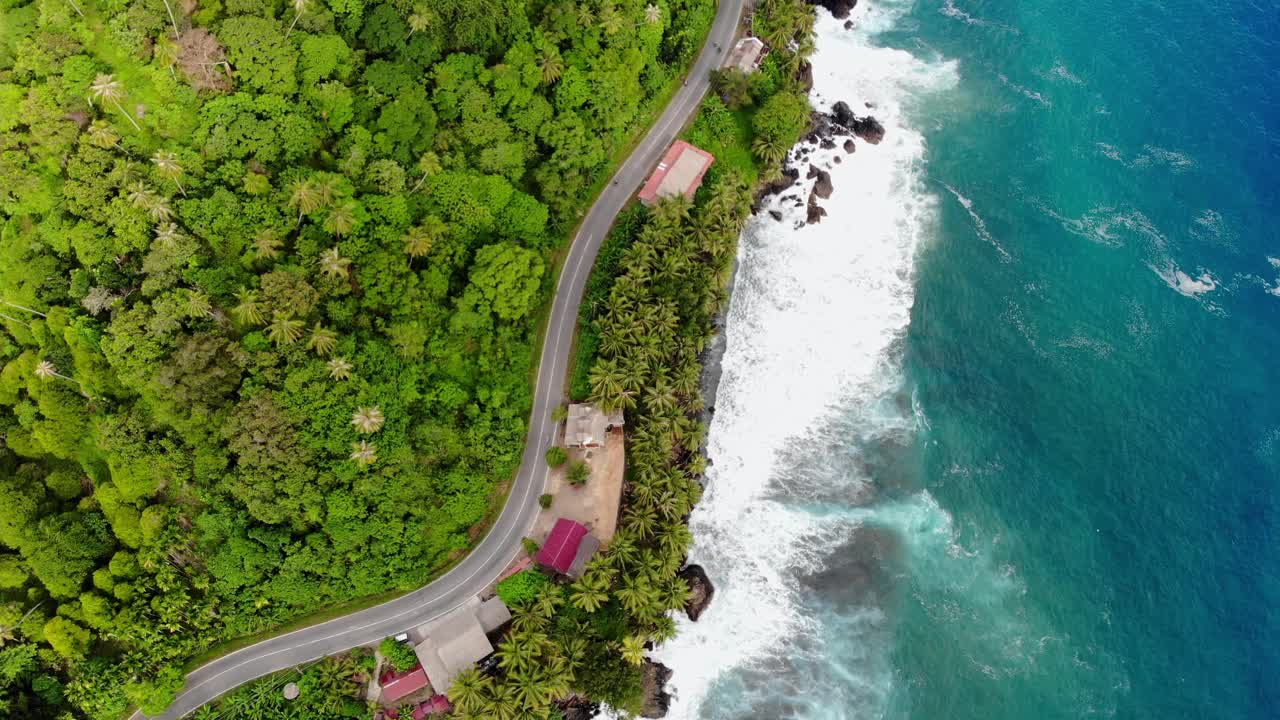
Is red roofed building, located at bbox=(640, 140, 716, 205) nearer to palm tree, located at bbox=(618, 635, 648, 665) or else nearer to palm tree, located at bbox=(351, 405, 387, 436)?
palm tree, located at bbox=(351, 405, 387, 436)

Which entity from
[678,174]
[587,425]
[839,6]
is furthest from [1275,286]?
[587,425]

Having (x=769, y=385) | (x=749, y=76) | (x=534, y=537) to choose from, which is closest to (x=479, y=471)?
(x=534, y=537)

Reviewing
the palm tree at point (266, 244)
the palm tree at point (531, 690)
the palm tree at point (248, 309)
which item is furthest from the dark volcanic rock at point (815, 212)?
the palm tree at point (248, 309)

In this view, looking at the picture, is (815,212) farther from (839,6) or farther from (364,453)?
(364,453)

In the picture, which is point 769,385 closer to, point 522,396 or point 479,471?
point 522,396

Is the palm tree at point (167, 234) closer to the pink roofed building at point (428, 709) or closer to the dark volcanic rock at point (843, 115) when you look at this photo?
the pink roofed building at point (428, 709)
